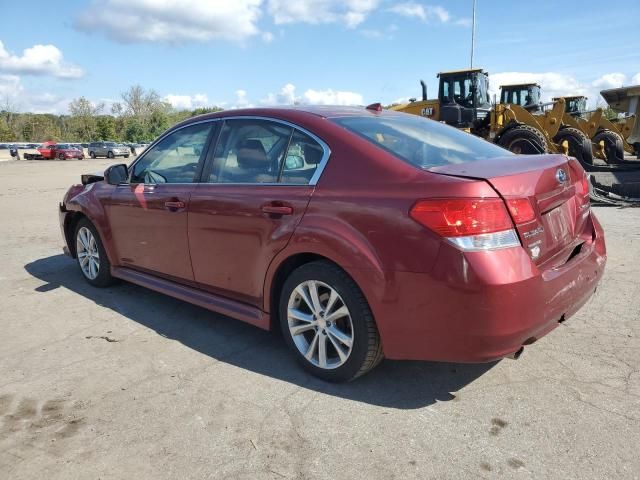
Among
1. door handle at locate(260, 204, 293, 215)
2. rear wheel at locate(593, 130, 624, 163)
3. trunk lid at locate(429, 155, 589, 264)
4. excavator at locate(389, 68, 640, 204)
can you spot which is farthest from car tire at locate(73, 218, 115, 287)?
rear wheel at locate(593, 130, 624, 163)

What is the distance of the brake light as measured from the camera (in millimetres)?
2588

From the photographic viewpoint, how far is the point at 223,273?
3.63 metres

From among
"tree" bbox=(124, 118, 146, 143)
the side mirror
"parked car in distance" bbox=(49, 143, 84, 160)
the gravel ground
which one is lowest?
the gravel ground

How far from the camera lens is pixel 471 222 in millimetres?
2492

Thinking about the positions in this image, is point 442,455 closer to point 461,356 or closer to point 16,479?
point 461,356

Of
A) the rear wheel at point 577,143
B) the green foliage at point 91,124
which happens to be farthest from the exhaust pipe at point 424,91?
the green foliage at point 91,124

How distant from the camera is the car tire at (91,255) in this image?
4.96 m

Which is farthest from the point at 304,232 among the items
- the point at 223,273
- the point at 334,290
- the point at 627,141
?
the point at 627,141

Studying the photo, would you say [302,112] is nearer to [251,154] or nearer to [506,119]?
[251,154]

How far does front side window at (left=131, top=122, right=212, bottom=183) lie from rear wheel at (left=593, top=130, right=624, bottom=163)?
17.2 m

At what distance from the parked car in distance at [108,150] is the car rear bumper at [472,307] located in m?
46.4

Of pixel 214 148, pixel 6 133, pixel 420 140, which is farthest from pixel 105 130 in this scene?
pixel 420 140

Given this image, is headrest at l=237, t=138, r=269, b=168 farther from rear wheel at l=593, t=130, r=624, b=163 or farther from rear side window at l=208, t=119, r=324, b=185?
rear wheel at l=593, t=130, r=624, b=163

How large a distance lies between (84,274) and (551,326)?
14.6ft
